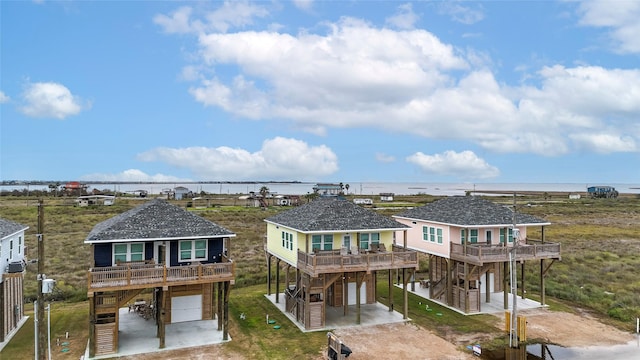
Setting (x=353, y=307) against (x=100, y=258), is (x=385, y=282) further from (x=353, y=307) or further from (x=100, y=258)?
(x=100, y=258)

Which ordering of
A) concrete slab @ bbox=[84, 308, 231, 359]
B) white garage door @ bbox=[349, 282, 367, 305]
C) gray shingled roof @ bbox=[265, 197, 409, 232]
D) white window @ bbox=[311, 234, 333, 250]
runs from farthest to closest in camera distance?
white garage door @ bbox=[349, 282, 367, 305] → white window @ bbox=[311, 234, 333, 250] → gray shingled roof @ bbox=[265, 197, 409, 232] → concrete slab @ bbox=[84, 308, 231, 359]

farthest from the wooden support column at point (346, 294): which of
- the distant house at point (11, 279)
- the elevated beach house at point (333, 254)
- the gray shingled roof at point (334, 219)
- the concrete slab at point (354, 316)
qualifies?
the distant house at point (11, 279)

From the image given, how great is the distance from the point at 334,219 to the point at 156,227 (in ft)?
31.8

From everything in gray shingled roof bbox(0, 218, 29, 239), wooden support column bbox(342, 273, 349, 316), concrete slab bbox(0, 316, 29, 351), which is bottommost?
concrete slab bbox(0, 316, 29, 351)

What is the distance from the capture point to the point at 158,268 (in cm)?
A: 1969

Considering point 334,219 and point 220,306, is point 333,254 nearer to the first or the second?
point 334,219

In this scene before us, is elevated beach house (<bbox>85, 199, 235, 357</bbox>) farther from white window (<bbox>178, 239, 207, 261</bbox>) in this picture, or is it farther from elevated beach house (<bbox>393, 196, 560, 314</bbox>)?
elevated beach house (<bbox>393, 196, 560, 314</bbox>)

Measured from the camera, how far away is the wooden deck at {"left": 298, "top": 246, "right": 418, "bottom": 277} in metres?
22.2

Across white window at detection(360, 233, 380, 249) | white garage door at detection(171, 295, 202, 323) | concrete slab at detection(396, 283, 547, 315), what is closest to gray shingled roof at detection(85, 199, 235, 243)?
white garage door at detection(171, 295, 202, 323)

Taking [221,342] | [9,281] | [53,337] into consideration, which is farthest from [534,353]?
[9,281]

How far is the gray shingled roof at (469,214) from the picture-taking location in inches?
1062

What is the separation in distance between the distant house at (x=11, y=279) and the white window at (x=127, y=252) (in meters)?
4.12

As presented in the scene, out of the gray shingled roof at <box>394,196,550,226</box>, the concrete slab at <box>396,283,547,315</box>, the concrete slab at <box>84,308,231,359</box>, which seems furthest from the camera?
the gray shingled roof at <box>394,196,550,226</box>

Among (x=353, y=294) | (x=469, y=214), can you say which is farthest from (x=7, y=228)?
(x=469, y=214)
